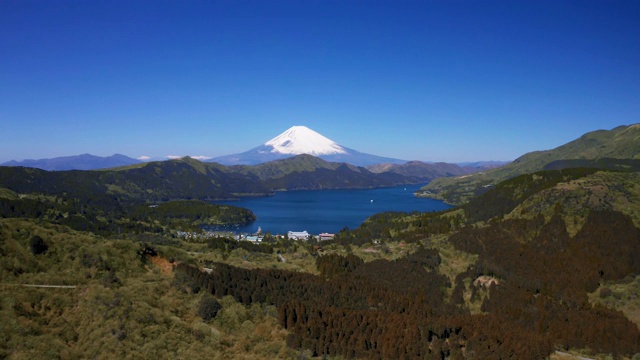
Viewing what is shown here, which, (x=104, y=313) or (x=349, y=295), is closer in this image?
(x=104, y=313)

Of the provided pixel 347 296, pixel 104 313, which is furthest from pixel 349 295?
pixel 104 313

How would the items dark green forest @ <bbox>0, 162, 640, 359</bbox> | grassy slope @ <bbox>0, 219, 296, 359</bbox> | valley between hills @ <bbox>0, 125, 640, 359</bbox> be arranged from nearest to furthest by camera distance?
grassy slope @ <bbox>0, 219, 296, 359</bbox> < valley between hills @ <bbox>0, 125, 640, 359</bbox> < dark green forest @ <bbox>0, 162, 640, 359</bbox>

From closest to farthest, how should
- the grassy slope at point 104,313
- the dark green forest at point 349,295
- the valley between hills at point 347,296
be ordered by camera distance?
1. the grassy slope at point 104,313
2. the valley between hills at point 347,296
3. the dark green forest at point 349,295

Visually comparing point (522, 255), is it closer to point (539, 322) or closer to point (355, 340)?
point (539, 322)

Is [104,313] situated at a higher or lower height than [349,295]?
higher

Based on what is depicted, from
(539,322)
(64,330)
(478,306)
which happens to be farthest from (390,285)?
(64,330)

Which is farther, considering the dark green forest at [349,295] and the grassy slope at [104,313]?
the dark green forest at [349,295]

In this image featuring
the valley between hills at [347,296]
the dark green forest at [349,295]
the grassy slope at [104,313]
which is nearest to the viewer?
the grassy slope at [104,313]

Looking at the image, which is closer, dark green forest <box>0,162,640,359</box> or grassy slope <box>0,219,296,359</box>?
grassy slope <box>0,219,296,359</box>

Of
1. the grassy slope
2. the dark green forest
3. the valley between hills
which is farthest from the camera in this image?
the dark green forest

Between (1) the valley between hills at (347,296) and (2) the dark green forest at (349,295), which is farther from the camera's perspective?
(2) the dark green forest at (349,295)

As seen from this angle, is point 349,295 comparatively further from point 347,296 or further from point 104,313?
point 104,313
